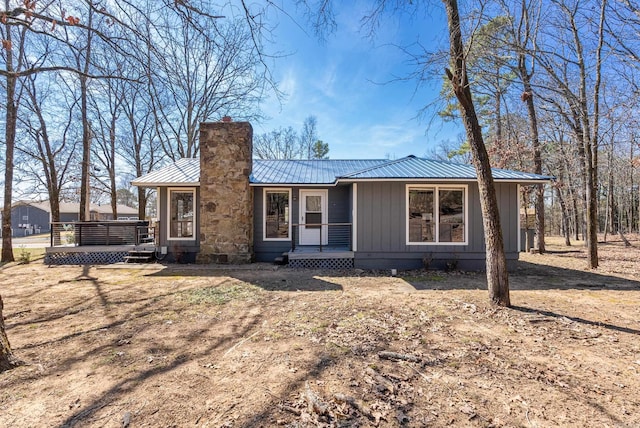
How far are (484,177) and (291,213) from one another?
653 centimetres

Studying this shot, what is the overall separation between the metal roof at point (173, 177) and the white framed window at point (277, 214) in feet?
7.92

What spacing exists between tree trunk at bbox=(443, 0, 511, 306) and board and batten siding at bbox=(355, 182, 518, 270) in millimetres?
3391

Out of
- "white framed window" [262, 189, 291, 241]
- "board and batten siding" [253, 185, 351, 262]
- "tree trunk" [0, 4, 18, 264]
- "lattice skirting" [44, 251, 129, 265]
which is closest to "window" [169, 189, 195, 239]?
"board and batten siding" [253, 185, 351, 262]

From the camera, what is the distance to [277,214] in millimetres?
10133

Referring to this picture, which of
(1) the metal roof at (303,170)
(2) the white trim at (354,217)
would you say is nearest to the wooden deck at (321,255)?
(2) the white trim at (354,217)

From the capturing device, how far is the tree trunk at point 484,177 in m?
4.77

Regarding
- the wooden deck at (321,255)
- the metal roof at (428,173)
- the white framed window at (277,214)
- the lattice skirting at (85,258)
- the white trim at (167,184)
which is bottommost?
the lattice skirting at (85,258)

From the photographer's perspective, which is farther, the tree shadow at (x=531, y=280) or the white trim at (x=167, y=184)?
the white trim at (x=167, y=184)

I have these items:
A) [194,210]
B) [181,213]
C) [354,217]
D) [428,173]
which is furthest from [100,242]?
[428,173]

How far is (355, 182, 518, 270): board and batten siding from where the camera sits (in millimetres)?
8242

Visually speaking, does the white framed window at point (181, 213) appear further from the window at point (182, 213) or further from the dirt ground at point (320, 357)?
the dirt ground at point (320, 357)

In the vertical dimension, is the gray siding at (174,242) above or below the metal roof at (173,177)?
below

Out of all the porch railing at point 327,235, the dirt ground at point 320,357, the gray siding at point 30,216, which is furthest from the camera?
the gray siding at point 30,216

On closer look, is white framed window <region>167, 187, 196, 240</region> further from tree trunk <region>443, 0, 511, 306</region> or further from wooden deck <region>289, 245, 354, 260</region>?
tree trunk <region>443, 0, 511, 306</region>
